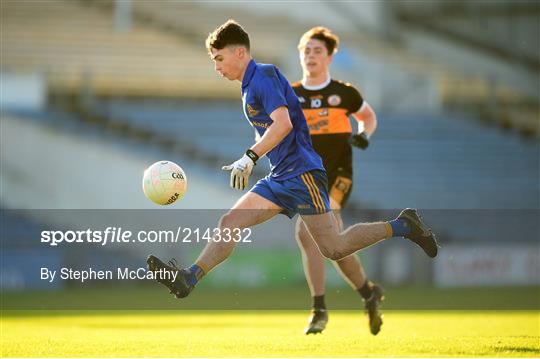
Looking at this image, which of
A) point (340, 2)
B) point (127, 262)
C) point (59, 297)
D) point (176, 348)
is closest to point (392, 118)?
point (340, 2)

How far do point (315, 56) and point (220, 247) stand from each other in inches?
92.6

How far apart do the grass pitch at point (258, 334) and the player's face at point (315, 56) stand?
210 cm

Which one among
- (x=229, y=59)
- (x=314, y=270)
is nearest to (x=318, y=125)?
(x=314, y=270)

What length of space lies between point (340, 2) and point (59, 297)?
40.2 feet

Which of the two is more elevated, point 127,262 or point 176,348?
point 176,348

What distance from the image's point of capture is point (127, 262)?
58.6 feet

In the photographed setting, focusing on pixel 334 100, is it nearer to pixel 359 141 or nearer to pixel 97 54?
pixel 359 141

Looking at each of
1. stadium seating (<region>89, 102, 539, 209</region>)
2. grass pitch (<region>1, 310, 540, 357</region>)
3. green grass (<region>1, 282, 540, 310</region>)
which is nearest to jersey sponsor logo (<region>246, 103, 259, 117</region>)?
grass pitch (<region>1, 310, 540, 357</region>)

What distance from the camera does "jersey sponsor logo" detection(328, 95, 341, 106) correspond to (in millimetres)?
8945

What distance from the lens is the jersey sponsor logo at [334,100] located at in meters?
8.95

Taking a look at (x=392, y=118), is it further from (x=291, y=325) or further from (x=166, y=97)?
(x=291, y=325)

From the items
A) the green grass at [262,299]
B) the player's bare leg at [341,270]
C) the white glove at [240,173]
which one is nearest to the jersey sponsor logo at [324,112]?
the player's bare leg at [341,270]

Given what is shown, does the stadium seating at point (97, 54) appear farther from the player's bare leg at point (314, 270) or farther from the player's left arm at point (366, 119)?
the player's bare leg at point (314, 270)

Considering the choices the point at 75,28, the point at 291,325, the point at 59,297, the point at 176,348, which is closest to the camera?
the point at 176,348
